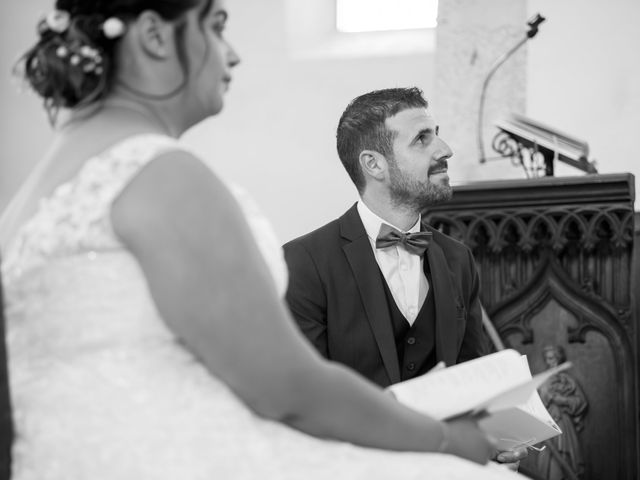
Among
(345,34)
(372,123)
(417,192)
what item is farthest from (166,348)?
(345,34)

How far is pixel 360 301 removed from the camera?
3453 mm

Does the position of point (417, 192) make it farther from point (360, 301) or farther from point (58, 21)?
point (58, 21)

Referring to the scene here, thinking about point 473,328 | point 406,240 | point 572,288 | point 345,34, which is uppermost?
point 345,34

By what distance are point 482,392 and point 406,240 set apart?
186 cm

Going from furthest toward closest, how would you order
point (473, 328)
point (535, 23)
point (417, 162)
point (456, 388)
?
point (535, 23)
point (417, 162)
point (473, 328)
point (456, 388)

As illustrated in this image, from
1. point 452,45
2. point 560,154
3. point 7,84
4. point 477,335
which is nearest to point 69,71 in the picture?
point 477,335

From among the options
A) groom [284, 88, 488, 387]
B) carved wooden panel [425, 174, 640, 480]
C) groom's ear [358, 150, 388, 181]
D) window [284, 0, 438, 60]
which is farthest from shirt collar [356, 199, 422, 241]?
window [284, 0, 438, 60]

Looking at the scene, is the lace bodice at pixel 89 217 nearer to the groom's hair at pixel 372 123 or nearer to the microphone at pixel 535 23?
the groom's hair at pixel 372 123

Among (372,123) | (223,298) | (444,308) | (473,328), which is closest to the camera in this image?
(223,298)

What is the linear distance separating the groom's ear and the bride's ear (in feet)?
7.74

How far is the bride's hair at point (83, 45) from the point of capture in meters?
1.58

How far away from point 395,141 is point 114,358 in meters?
2.60

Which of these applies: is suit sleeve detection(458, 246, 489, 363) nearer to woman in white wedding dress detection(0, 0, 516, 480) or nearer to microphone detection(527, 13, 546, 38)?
microphone detection(527, 13, 546, 38)

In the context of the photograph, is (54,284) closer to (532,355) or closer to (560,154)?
(532,355)
